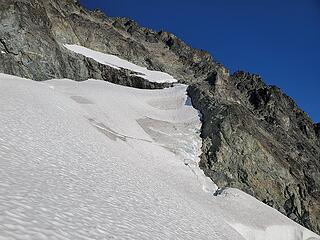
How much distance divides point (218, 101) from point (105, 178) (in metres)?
27.8

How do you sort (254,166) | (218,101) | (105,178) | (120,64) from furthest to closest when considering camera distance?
(120,64), (218,101), (254,166), (105,178)

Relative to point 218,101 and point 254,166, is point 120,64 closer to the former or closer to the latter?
point 218,101

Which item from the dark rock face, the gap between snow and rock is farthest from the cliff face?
the gap between snow and rock

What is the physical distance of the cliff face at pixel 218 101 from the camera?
102ft

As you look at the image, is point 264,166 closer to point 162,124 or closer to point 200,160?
point 200,160

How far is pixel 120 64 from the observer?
5453 centimetres

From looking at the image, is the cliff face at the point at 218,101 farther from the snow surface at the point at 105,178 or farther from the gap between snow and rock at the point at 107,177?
the snow surface at the point at 105,178

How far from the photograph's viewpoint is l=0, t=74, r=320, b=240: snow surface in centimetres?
800

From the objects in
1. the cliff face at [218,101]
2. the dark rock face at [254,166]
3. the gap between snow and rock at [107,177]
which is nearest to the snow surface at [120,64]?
the cliff face at [218,101]

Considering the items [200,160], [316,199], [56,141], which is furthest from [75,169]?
[316,199]

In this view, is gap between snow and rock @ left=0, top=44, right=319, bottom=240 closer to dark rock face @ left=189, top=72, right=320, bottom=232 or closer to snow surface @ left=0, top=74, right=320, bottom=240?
snow surface @ left=0, top=74, right=320, bottom=240

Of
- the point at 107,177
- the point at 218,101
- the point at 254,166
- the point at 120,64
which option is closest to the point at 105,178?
the point at 107,177

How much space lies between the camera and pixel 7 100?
21250mm

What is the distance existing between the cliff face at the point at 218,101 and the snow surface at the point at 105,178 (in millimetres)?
3324
